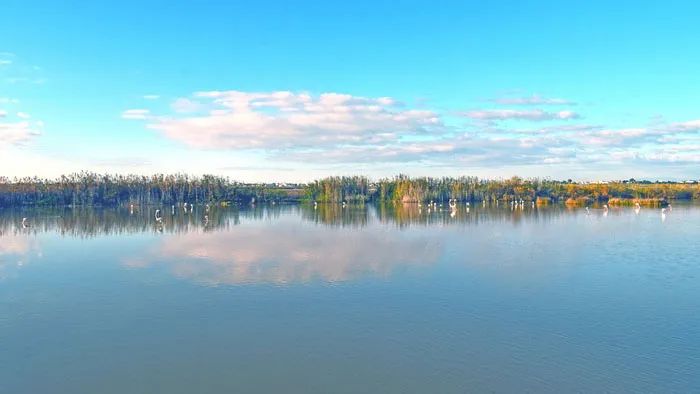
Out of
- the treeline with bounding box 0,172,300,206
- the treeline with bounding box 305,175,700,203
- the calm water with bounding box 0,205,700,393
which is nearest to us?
the calm water with bounding box 0,205,700,393

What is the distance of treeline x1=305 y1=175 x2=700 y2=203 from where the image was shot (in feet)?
372

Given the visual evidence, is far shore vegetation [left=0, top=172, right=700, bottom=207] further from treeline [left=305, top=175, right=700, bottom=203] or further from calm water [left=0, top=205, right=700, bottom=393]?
calm water [left=0, top=205, right=700, bottom=393]

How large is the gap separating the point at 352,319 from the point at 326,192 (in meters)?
103

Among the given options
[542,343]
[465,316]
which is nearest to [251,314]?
[465,316]

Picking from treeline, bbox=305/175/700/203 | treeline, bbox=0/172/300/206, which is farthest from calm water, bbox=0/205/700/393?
treeline, bbox=305/175/700/203

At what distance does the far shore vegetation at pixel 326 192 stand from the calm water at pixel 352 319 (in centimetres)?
6773

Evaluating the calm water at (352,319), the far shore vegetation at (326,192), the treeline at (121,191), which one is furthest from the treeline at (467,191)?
the calm water at (352,319)

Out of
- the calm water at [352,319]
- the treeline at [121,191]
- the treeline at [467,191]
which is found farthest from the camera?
the treeline at [467,191]

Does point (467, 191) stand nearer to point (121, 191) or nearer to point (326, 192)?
point (326, 192)

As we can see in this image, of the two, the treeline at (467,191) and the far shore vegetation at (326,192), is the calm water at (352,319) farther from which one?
the treeline at (467,191)

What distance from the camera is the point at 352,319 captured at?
16125mm

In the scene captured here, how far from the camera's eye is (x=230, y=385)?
1121 centimetres

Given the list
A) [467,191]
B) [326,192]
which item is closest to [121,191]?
[326,192]

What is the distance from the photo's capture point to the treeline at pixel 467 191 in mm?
113250
